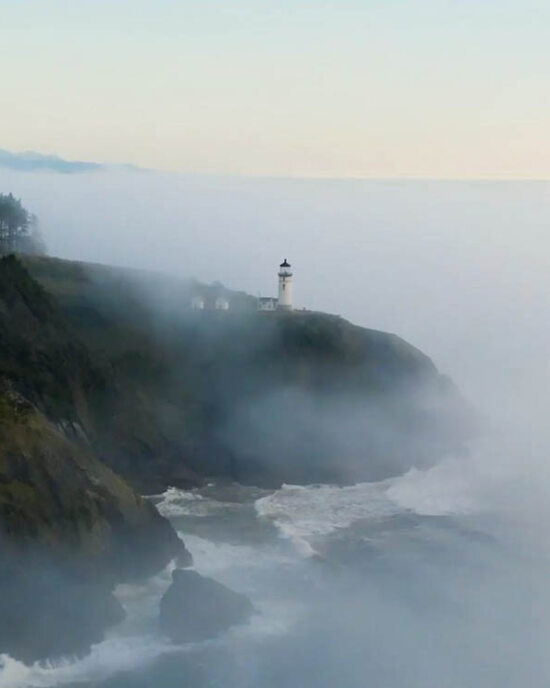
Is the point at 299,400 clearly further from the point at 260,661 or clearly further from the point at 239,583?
the point at 260,661

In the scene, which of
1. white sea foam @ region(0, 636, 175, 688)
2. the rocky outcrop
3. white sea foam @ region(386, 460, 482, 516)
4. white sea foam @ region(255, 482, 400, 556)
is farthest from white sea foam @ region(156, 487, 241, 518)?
white sea foam @ region(0, 636, 175, 688)

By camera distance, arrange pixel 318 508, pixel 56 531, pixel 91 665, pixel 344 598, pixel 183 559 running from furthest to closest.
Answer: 1. pixel 318 508
2. pixel 183 559
3. pixel 344 598
4. pixel 56 531
5. pixel 91 665

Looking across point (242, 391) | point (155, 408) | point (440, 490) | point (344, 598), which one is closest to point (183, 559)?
point (344, 598)

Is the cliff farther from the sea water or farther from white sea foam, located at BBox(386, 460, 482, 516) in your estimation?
the sea water

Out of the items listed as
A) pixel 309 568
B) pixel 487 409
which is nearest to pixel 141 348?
pixel 309 568

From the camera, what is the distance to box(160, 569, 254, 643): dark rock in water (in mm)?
58094

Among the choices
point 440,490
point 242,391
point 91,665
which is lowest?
point 91,665

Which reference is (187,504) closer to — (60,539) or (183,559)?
(183,559)

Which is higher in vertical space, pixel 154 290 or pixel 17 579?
pixel 154 290

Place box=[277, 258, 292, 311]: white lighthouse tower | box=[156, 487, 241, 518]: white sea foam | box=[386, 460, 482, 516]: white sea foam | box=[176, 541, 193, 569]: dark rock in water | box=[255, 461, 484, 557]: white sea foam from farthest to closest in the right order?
1. box=[277, 258, 292, 311]: white lighthouse tower
2. box=[386, 460, 482, 516]: white sea foam
3. box=[156, 487, 241, 518]: white sea foam
4. box=[255, 461, 484, 557]: white sea foam
5. box=[176, 541, 193, 569]: dark rock in water

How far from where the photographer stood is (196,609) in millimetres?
58719

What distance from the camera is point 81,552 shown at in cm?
6012

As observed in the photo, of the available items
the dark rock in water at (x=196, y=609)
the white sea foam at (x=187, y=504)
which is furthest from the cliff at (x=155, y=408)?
the dark rock in water at (x=196, y=609)

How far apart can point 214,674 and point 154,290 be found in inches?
2030
